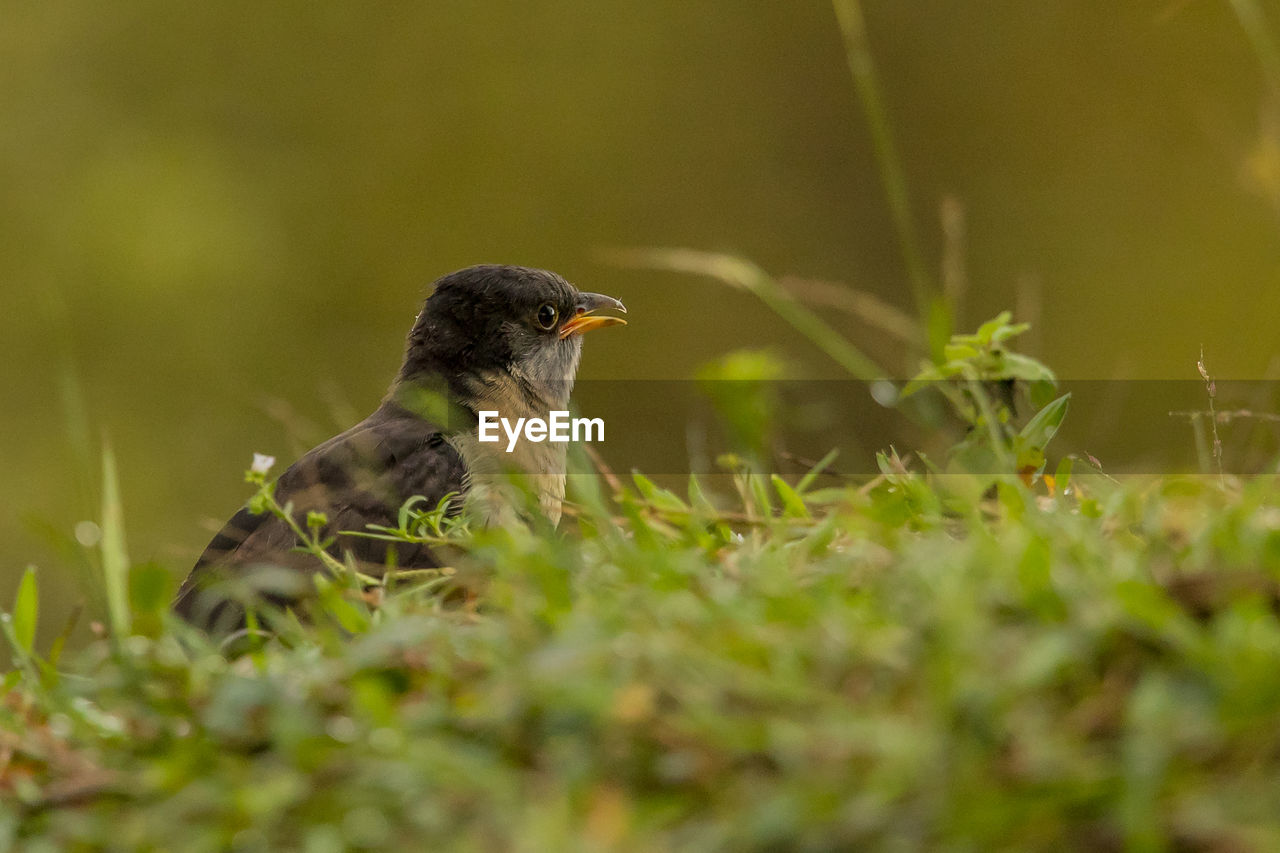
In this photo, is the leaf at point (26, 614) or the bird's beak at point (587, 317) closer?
the leaf at point (26, 614)

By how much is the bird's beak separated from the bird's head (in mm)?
65

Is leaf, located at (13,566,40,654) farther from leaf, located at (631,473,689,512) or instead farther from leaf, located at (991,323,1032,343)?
leaf, located at (991,323,1032,343)

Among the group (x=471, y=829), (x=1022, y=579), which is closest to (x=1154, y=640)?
(x=1022, y=579)

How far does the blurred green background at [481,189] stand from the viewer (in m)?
16.2

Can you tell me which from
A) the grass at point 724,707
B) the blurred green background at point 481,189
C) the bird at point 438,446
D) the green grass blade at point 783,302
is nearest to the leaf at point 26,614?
the grass at point 724,707

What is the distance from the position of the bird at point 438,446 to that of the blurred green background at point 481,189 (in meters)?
8.98

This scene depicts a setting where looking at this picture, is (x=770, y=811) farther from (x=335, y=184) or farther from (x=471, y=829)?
(x=335, y=184)

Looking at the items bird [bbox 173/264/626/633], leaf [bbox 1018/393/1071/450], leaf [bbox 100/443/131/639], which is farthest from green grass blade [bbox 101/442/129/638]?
leaf [bbox 1018/393/1071/450]

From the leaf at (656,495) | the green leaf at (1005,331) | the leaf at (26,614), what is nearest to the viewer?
the leaf at (26,614)

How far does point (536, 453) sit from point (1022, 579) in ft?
10.4

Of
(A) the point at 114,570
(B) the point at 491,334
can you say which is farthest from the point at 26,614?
(B) the point at 491,334

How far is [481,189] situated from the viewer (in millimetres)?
19609

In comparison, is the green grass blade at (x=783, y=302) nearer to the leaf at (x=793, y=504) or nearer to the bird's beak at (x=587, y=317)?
the leaf at (x=793, y=504)

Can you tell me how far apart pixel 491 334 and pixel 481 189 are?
14.4m
